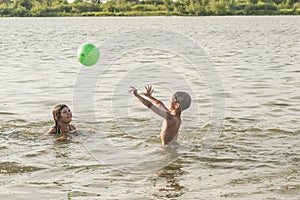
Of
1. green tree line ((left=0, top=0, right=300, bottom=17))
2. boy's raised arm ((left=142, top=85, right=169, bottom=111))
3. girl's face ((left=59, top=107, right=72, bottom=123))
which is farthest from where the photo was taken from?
green tree line ((left=0, top=0, right=300, bottom=17))

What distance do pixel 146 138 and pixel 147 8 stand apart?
94.4 meters

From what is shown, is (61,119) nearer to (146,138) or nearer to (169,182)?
(146,138)

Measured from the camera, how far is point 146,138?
1062 cm

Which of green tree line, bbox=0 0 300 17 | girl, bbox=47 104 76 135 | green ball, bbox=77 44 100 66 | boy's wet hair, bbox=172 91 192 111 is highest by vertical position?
green tree line, bbox=0 0 300 17

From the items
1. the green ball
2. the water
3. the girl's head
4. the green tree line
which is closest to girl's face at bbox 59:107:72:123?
the girl's head

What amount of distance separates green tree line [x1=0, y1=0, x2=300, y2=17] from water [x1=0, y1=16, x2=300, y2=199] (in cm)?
7693

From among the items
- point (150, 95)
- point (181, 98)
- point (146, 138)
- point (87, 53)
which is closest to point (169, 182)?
point (150, 95)

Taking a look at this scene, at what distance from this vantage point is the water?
293 inches

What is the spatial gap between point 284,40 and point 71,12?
75849 mm

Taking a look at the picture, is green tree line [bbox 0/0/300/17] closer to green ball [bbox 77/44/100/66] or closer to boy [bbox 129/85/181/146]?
green ball [bbox 77/44/100/66]

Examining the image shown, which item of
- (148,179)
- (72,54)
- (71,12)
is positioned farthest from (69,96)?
(71,12)

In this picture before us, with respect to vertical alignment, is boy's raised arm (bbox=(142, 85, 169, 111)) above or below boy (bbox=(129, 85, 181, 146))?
above

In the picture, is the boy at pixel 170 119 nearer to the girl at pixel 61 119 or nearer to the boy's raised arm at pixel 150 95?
the boy's raised arm at pixel 150 95

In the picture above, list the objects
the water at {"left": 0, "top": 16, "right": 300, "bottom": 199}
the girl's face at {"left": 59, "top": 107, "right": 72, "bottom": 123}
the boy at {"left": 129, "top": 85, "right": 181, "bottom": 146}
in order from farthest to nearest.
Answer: the girl's face at {"left": 59, "top": 107, "right": 72, "bottom": 123}, the boy at {"left": 129, "top": 85, "right": 181, "bottom": 146}, the water at {"left": 0, "top": 16, "right": 300, "bottom": 199}
